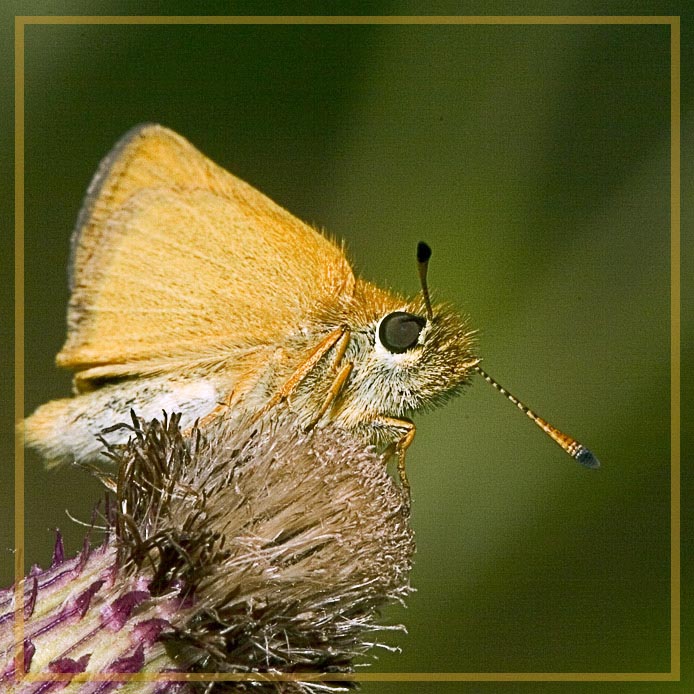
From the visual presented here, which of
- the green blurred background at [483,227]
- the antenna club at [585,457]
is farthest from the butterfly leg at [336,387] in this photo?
the green blurred background at [483,227]

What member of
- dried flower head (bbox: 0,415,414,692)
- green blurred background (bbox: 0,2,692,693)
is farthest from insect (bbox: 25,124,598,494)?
green blurred background (bbox: 0,2,692,693)

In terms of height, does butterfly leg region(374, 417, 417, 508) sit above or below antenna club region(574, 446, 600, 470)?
above

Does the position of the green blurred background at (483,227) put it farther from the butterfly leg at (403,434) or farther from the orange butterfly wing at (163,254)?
the butterfly leg at (403,434)

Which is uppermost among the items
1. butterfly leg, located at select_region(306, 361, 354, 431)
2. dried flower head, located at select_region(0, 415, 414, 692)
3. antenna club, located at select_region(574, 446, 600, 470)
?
butterfly leg, located at select_region(306, 361, 354, 431)

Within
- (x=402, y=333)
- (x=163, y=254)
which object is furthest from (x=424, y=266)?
(x=163, y=254)

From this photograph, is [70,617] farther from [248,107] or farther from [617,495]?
[248,107]

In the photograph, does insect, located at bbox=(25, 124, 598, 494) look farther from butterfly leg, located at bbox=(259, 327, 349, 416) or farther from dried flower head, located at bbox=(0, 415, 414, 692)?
dried flower head, located at bbox=(0, 415, 414, 692)

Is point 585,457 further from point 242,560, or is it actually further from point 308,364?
point 242,560
